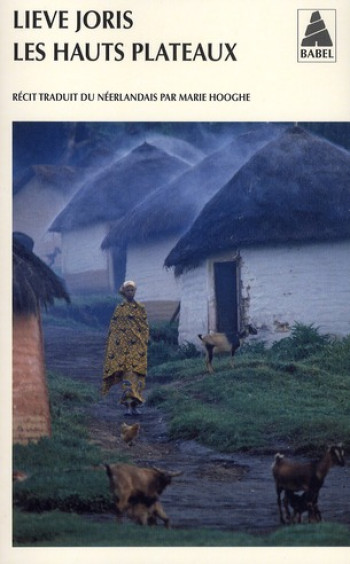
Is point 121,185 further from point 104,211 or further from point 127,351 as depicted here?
point 127,351

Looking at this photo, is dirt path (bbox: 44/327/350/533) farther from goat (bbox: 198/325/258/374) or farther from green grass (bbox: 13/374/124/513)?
goat (bbox: 198/325/258/374)

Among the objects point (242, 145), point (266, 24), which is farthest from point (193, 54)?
point (242, 145)

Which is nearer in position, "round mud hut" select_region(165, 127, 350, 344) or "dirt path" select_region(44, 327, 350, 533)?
"dirt path" select_region(44, 327, 350, 533)

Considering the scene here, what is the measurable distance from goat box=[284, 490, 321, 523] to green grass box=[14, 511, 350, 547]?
9 cm

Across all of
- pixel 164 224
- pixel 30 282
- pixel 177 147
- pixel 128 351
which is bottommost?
pixel 128 351

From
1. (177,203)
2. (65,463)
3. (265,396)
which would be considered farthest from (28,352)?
(177,203)

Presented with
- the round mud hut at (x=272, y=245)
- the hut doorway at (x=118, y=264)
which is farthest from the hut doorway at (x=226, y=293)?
the hut doorway at (x=118, y=264)

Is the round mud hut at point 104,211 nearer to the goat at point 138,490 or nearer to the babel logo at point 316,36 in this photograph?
the babel logo at point 316,36

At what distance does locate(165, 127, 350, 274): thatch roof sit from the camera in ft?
55.2

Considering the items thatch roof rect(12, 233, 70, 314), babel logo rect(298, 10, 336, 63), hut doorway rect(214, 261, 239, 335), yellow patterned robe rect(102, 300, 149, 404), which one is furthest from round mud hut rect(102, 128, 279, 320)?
babel logo rect(298, 10, 336, 63)

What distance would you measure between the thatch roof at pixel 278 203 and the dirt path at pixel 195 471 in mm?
2742

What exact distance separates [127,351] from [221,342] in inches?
77.5

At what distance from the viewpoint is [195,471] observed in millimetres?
13375

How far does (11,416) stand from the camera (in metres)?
13.2
